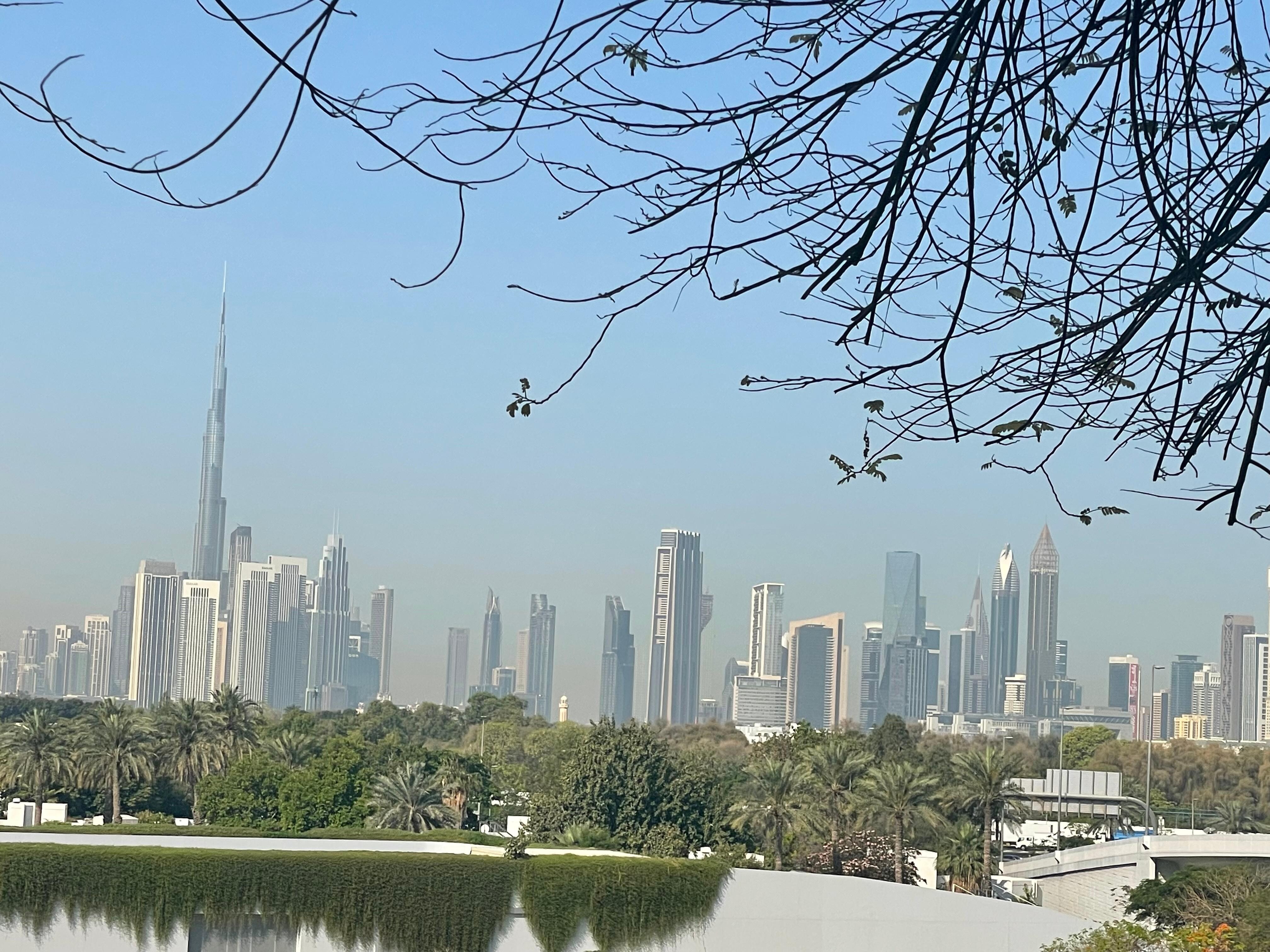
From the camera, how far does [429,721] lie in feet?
210

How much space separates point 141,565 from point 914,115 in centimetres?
20078

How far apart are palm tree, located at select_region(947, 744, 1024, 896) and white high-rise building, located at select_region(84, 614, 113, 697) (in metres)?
169

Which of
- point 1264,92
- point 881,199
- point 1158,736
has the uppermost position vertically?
point 1264,92

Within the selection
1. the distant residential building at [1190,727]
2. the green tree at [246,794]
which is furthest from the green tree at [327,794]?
the distant residential building at [1190,727]

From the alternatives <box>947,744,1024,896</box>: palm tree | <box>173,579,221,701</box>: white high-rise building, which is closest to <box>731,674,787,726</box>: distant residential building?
<box>173,579,221,701</box>: white high-rise building

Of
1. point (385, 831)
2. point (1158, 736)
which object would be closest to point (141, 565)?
point (1158, 736)

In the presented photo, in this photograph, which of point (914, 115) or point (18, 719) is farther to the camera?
point (18, 719)

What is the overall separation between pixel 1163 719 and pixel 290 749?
329ft

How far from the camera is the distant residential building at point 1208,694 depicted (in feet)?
420

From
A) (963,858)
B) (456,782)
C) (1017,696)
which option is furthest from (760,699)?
(963,858)

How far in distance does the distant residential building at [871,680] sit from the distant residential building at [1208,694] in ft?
144

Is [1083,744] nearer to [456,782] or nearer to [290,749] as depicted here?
[456,782]

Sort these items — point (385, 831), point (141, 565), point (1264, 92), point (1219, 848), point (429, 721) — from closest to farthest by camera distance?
point (1264, 92) → point (1219, 848) → point (385, 831) → point (429, 721) → point (141, 565)

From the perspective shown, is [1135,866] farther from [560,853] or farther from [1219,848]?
[560,853]
